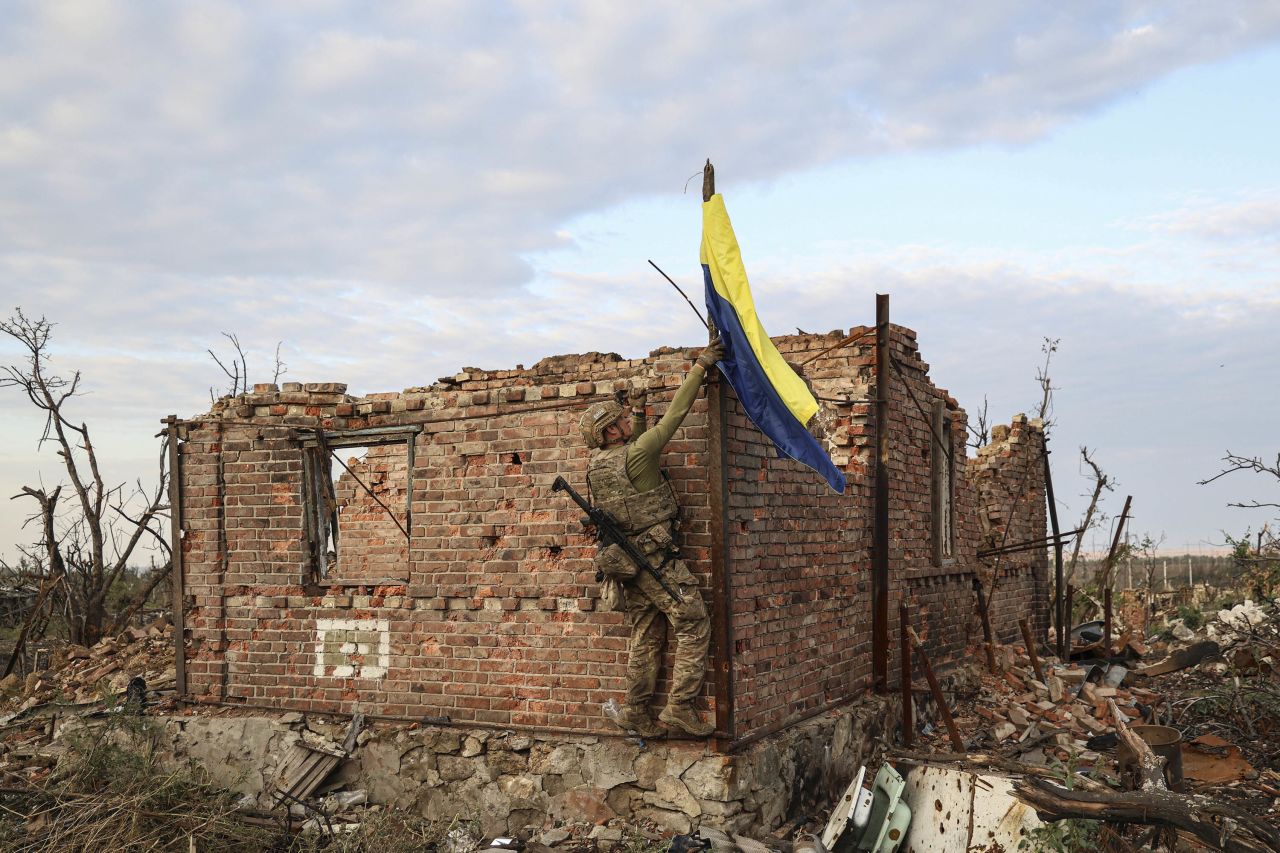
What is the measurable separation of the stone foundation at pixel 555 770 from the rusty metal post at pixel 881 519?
1.01 meters

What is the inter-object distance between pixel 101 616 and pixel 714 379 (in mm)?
11054

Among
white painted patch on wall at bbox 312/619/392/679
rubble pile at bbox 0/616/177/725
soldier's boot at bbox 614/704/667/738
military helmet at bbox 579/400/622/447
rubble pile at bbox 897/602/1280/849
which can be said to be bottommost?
rubble pile at bbox 897/602/1280/849

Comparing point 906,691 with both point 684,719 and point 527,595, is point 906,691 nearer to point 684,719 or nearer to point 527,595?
point 684,719

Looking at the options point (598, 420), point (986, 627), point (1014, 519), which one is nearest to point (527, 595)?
point (598, 420)

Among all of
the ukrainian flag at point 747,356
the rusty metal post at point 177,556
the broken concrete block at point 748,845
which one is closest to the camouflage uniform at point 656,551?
the ukrainian flag at point 747,356

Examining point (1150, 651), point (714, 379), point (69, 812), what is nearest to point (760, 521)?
point (714, 379)

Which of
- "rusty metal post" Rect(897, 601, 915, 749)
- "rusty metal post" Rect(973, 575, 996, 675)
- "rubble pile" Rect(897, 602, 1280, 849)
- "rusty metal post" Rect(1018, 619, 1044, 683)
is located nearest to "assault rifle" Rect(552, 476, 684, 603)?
"rubble pile" Rect(897, 602, 1280, 849)

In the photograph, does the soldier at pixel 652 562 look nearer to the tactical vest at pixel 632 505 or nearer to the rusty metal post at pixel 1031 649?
the tactical vest at pixel 632 505

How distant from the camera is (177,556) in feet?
27.6

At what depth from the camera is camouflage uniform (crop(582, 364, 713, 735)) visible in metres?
6.32

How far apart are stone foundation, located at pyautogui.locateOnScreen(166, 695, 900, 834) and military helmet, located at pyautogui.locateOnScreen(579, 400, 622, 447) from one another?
1.97m

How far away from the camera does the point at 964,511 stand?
11547mm

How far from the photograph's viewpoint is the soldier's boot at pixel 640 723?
257 inches

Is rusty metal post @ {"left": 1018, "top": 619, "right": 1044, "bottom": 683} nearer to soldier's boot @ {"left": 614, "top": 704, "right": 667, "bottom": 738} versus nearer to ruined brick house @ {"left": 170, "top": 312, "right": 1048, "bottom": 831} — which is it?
ruined brick house @ {"left": 170, "top": 312, "right": 1048, "bottom": 831}
